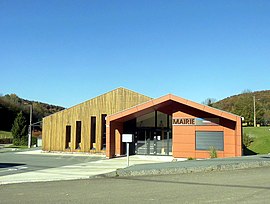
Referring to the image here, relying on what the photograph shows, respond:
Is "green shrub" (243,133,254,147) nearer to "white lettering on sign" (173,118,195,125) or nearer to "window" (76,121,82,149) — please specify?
"white lettering on sign" (173,118,195,125)

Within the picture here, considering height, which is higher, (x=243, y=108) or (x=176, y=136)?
(x=243, y=108)

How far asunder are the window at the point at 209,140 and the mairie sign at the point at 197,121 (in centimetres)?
71

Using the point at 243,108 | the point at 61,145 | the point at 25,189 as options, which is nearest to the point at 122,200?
the point at 25,189

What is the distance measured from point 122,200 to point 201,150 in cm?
1798

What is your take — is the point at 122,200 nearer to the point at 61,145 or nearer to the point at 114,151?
the point at 114,151

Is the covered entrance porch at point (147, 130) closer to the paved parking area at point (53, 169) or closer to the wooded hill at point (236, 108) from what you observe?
the paved parking area at point (53, 169)

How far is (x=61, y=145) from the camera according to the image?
33.9 m

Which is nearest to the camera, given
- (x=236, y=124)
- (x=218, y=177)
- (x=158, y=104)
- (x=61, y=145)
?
(x=218, y=177)

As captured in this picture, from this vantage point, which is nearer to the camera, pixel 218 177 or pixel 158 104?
pixel 218 177

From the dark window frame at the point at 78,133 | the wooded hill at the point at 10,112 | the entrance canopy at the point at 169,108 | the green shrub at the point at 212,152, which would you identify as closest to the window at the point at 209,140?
the green shrub at the point at 212,152

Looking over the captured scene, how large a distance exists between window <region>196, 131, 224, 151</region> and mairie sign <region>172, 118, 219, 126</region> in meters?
0.71

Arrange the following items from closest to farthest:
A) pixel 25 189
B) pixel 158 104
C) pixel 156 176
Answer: pixel 25 189, pixel 156 176, pixel 158 104

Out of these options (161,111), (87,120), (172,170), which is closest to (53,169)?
(172,170)

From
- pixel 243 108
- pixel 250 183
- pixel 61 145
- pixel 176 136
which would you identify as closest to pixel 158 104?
pixel 176 136
